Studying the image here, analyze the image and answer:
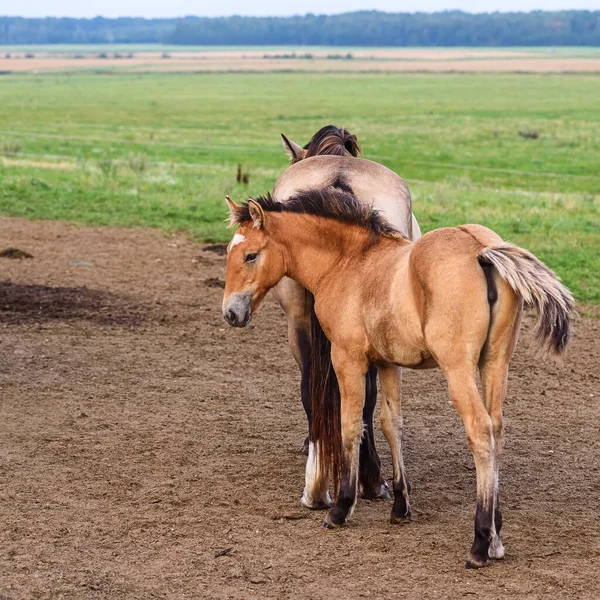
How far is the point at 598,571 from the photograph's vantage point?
15.2ft

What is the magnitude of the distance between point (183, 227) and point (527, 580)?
1042 centimetres

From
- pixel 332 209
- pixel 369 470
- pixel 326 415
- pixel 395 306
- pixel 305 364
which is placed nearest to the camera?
pixel 395 306

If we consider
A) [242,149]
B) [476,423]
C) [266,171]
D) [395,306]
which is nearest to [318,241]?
[395,306]

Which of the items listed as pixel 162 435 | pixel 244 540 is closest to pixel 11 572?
pixel 244 540

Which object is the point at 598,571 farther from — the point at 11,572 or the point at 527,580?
the point at 11,572

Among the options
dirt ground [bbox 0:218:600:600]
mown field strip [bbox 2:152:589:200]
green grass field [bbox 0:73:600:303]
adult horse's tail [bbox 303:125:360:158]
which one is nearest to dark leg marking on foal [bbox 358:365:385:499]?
dirt ground [bbox 0:218:600:600]

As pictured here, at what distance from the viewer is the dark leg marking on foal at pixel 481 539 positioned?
15.2 feet

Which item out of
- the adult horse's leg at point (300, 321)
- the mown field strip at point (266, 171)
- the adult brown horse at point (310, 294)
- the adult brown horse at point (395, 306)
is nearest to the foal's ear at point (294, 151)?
the adult brown horse at point (310, 294)

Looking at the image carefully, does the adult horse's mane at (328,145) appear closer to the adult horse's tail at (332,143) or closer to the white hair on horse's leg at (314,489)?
the adult horse's tail at (332,143)

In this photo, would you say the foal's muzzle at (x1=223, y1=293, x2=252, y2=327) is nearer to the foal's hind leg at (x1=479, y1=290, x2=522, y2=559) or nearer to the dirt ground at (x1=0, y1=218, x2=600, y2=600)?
the dirt ground at (x1=0, y1=218, x2=600, y2=600)

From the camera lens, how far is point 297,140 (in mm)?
41250

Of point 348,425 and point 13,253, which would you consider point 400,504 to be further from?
point 13,253

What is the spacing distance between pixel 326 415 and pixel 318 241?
1.04 metres

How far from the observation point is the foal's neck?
536 cm
